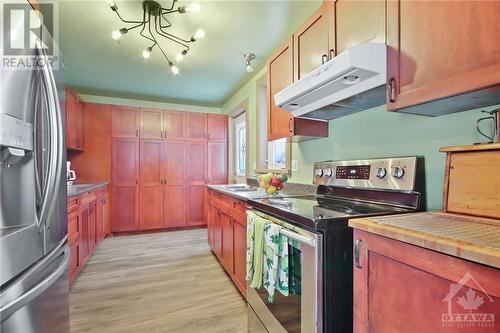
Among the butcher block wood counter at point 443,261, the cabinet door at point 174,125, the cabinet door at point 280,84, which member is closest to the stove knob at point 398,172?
the butcher block wood counter at point 443,261

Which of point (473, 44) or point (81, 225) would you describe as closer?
point (473, 44)

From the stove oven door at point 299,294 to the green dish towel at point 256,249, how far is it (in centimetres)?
8

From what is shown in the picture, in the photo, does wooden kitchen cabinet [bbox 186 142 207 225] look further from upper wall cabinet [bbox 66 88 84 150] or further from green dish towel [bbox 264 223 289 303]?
green dish towel [bbox 264 223 289 303]

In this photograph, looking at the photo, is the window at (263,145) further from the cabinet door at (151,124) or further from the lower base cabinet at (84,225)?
the lower base cabinet at (84,225)

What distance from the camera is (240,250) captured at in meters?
2.03

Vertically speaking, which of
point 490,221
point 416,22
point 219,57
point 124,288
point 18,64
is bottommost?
point 124,288

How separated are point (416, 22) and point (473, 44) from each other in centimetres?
27

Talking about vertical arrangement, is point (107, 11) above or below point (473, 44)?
above

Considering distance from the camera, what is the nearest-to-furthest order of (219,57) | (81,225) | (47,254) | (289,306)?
(47,254)
(289,306)
(81,225)
(219,57)

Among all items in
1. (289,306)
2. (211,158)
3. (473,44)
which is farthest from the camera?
(211,158)

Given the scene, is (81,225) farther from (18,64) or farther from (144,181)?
(18,64)

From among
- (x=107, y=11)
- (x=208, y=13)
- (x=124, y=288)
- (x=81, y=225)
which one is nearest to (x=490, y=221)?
(x=208, y=13)

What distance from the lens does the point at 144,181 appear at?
4.15 meters

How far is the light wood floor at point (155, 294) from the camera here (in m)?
1.74
